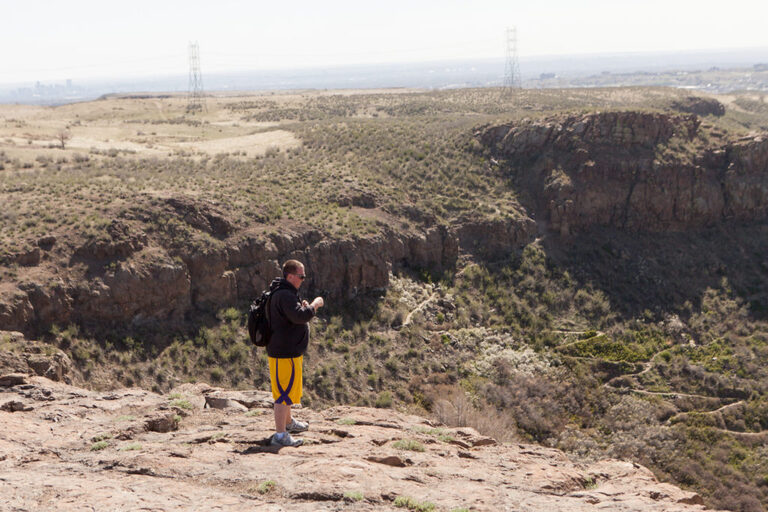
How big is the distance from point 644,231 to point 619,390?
13643mm

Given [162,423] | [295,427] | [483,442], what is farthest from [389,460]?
[162,423]

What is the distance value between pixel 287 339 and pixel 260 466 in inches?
66.1

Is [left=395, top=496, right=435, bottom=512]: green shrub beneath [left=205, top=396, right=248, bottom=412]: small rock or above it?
above

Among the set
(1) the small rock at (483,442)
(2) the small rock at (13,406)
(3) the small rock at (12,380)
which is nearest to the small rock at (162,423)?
(2) the small rock at (13,406)

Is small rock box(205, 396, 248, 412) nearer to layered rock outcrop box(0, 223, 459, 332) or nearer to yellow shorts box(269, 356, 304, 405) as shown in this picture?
yellow shorts box(269, 356, 304, 405)

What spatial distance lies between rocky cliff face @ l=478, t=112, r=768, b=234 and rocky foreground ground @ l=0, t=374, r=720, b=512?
2637cm

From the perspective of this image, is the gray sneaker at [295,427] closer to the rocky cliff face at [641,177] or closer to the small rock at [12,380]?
the small rock at [12,380]

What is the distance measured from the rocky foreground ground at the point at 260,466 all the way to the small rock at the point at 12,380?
0.04 metres

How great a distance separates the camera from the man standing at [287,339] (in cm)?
820

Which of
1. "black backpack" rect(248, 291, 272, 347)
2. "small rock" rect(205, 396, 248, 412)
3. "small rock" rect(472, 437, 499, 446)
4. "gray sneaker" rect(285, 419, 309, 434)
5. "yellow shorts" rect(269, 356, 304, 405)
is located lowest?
"small rock" rect(472, 437, 499, 446)

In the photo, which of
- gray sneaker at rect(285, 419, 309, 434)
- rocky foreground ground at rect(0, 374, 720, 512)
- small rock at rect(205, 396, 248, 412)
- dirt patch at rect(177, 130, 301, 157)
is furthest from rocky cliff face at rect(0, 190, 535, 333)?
dirt patch at rect(177, 130, 301, 157)

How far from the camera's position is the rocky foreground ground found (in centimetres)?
686

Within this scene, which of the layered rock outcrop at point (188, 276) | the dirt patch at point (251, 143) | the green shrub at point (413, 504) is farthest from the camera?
the dirt patch at point (251, 143)

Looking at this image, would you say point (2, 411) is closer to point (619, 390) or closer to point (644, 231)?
point (619, 390)
